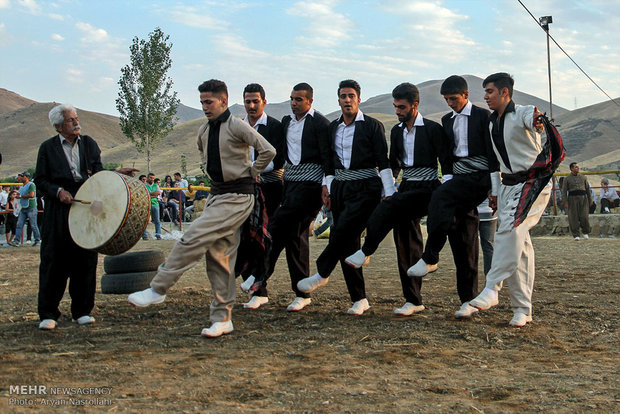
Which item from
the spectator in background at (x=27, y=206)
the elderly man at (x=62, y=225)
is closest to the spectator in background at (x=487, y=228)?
the elderly man at (x=62, y=225)

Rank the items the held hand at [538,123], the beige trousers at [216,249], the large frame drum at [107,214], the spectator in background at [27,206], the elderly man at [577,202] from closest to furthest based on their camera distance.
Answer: the beige trousers at [216,249] → the held hand at [538,123] → the large frame drum at [107,214] → the spectator in background at [27,206] → the elderly man at [577,202]

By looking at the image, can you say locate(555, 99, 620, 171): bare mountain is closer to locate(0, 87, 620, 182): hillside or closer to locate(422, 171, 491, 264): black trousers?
locate(0, 87, 620, 182): hillside

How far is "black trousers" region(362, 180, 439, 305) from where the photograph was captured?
5.79 meters

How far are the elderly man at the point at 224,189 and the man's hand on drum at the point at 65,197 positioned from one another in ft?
4.35

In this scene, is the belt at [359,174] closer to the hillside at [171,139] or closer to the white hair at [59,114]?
the white hair at [59,114]

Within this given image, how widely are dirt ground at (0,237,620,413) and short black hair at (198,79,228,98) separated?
6.47ft

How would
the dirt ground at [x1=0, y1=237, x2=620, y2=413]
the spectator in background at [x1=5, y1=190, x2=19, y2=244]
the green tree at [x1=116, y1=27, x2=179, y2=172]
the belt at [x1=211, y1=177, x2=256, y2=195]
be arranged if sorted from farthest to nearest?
the green tree at [x1=116, y1=27, x2=179, y2=172] → the spectator in background at [x1=5, y1=190, x2=19, y2=244] → the belt at [x1=211, y1=177, x2=256, y2=195] → the dirt ground at [x1=0, y1=237, x2=620, y2=413]

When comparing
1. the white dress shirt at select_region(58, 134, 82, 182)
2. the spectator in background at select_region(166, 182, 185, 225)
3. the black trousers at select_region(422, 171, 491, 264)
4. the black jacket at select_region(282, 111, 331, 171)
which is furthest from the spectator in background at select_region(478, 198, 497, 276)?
the spectator in background at select_region(166, 182, 185, 225)

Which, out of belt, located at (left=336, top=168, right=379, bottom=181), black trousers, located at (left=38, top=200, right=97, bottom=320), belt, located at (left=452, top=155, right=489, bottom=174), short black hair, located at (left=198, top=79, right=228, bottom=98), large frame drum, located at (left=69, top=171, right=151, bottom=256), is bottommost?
black trousers, located at (left=38, top=200, right=97, bottom=320)

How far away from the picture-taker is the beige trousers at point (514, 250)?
5.39 m

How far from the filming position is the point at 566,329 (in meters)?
5.37

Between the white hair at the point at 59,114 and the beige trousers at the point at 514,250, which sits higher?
A: the white hair at the point at 59,114

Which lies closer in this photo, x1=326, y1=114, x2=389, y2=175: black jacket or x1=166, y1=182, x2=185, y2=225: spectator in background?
x1=326, y1=114, x2=389, y2=175: black jacket

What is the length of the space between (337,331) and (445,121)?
2.11 meters
